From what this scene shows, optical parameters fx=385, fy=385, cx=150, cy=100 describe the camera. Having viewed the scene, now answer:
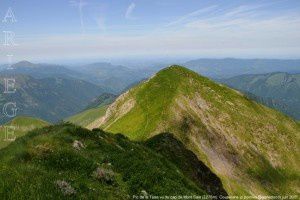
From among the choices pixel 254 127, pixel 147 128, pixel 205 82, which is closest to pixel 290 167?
pixel 254 127

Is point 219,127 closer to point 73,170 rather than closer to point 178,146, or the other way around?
point 178,146

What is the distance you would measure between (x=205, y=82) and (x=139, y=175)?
Answer: 123 metres

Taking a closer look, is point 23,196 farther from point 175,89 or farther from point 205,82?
point 205,82

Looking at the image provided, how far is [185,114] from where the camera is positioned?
117625 mm

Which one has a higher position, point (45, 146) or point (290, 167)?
point (45, 146)

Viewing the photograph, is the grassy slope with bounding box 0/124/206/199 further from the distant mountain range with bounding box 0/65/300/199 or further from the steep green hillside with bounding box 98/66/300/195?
the steep green hillside with bounding box 98/66/300/195

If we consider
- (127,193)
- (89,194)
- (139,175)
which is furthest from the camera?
(139,175)

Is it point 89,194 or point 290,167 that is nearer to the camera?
point 89,194

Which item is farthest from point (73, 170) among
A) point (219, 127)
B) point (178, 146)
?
point (219, 127)

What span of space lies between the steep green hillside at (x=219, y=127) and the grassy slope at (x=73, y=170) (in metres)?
73.3

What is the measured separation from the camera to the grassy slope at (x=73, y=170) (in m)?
15.6

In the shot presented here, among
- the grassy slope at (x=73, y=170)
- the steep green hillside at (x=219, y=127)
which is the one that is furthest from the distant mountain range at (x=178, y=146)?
the steep green hillside at (x=219, y=127)

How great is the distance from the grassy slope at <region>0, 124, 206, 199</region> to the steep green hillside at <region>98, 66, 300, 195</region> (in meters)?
73.3

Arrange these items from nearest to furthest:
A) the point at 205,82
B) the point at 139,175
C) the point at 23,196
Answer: the point at 23,196, the point at 139,175, the point at 205,82
